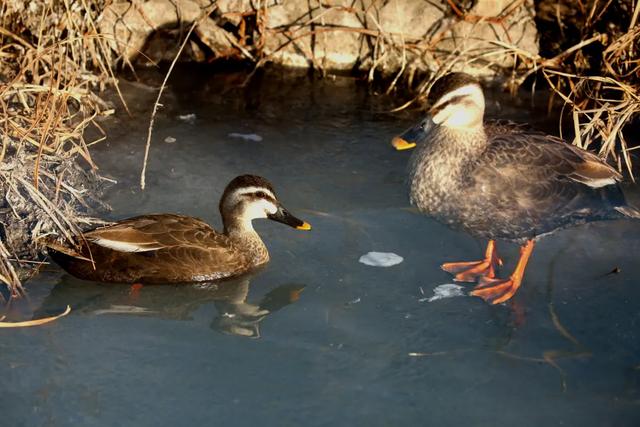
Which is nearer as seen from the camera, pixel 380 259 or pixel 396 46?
pixel 380 259

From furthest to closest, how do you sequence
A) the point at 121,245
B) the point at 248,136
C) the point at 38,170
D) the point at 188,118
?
the point at 188,118 < the point at 248,136 < the point at 121,245 < the point at 38,170

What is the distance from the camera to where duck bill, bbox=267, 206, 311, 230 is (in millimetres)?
5207

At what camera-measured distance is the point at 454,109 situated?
5199mm

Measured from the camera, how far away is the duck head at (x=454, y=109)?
5.18 metres

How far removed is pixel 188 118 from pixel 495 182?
2.58 metres

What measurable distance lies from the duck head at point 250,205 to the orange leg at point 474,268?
0.81m

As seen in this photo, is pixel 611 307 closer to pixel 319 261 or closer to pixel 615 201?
pixel 615 201

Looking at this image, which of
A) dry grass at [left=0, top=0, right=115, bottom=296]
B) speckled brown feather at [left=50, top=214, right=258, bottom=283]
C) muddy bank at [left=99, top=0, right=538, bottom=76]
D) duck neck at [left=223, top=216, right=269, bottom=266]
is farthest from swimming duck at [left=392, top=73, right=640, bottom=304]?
muddy bank at [left=99, top=0, right=538, bottom=76]

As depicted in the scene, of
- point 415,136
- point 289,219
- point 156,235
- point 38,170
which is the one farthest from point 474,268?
point 38,170

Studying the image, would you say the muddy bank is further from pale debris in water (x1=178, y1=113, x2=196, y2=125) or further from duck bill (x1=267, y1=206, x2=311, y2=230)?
duck bill (x1=267, y1=206, x2=311, y2=230)

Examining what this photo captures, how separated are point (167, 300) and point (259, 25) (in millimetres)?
3434

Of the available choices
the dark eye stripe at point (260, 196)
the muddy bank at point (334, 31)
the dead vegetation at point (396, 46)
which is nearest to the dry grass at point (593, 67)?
the dead vegetation at point (396, 46)

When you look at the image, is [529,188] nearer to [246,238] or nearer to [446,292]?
[446,292]

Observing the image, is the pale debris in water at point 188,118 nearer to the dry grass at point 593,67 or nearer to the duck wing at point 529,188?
the dry grass at point 593,67
